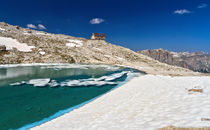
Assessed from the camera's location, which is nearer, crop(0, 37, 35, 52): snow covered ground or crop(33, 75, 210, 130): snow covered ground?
crop(33, 75, 210, 130): snow covered ground

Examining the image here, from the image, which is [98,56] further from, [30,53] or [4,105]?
[4,105]

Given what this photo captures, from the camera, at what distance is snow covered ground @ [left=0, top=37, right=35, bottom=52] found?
2949 inches

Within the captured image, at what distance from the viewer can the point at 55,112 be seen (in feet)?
52.6

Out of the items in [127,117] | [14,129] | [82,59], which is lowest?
[14,129]

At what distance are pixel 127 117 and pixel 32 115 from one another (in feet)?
32.1

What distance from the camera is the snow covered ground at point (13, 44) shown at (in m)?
74.9

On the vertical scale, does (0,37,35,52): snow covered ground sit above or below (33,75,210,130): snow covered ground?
above

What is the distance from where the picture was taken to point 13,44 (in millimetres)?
78250

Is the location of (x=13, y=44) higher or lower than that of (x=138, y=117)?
higher

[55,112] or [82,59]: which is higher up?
[82,59]

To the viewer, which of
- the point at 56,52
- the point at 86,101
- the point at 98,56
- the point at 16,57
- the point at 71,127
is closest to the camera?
the point at 71,127

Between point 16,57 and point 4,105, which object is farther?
point 16,57

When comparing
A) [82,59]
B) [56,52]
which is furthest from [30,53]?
[82,59]

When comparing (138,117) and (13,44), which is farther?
(13,44)
